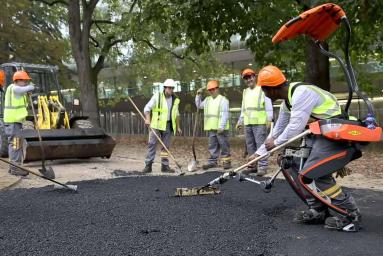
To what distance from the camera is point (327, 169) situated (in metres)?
4.63

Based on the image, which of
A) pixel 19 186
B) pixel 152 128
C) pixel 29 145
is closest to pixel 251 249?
pixel 19 186

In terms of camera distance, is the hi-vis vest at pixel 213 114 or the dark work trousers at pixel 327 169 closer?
the dark work trousers at pixel 327 169

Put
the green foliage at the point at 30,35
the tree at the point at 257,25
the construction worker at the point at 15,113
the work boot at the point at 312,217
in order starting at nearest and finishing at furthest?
the work boot at the point at 312,217 → the construction worker at the point at 15,113 → the tree at the point at 257,25 → the green foliage at the point at 30,35

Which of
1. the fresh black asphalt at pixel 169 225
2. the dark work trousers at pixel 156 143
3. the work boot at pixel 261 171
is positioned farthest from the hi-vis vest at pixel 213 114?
the fresh black asphalt at pixel 169 225

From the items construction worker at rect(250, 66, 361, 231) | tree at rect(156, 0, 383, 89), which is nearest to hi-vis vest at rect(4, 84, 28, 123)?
tree at rect(156, 0, 383, 89)

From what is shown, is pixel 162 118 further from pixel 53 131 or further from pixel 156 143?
pixel 53 131

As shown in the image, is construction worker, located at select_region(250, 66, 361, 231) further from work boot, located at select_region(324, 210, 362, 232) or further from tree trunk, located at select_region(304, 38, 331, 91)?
tree trunk, located at select_region(304, 38, 331, 91)

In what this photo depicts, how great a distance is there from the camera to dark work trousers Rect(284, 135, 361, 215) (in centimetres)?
464

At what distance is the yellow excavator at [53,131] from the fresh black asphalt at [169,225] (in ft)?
11.6

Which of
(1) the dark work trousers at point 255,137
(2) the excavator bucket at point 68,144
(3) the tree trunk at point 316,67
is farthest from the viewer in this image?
(3) the tree trunk at point 316,67

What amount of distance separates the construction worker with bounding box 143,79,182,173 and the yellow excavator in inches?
83.0

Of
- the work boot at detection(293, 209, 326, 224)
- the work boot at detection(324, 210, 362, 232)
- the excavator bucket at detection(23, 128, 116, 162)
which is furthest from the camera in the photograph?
the excavator bucket at detection(23, 128, 116, 162)

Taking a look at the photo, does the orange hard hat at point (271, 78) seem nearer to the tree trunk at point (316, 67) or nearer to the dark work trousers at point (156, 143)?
the dark work trousers at point (156, 143)

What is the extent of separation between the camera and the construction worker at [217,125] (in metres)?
9.67
